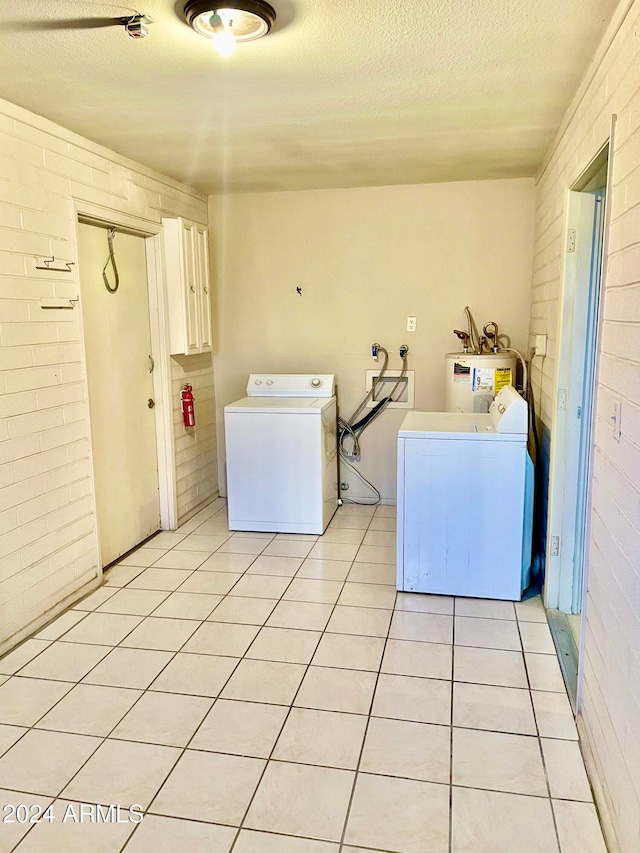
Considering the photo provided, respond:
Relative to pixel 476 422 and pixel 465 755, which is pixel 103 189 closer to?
pixel 476 422

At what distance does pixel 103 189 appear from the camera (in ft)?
10.8

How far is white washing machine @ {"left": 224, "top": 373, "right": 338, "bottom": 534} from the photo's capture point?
3.95 metres

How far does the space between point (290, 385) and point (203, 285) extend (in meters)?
0.95

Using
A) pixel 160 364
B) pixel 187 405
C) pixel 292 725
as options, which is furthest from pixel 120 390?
pixel 292 725

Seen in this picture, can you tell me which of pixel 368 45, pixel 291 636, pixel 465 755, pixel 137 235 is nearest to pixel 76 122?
pixel 137 235

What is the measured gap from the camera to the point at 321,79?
2.37m

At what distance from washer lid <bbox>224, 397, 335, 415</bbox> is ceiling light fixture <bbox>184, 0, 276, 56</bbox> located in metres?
2.28

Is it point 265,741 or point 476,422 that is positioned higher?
point 476,422

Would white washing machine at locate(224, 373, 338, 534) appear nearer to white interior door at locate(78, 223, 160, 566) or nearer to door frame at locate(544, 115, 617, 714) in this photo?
white interior door at locate(78, 223, 160, 566)

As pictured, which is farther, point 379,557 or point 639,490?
point 379,557

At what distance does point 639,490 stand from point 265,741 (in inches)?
57.4

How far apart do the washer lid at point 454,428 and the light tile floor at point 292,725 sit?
0.85 m

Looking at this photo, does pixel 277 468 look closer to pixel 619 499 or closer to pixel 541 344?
pixel 541 344

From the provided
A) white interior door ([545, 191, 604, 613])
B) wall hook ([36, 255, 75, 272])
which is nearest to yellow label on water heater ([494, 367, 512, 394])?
white interior door ([545, 191, 604, 613])
